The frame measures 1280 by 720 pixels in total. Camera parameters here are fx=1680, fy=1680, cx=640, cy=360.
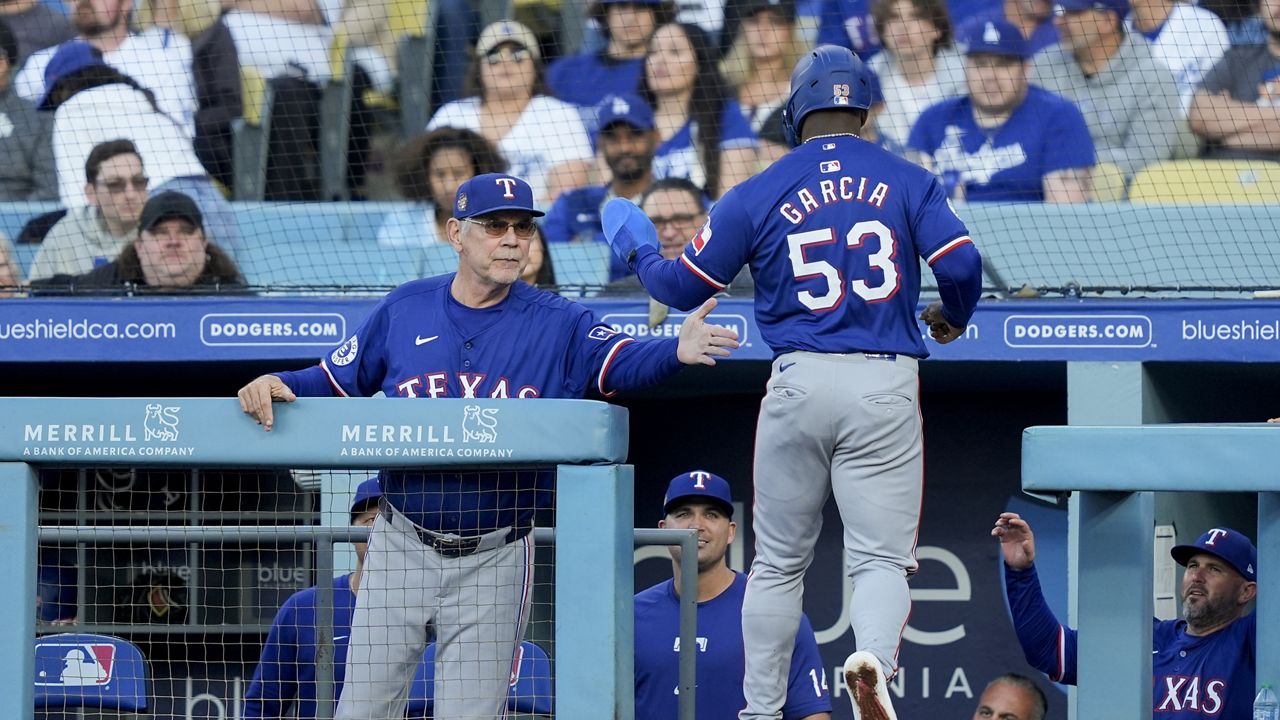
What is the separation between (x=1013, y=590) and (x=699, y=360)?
4.17 ft

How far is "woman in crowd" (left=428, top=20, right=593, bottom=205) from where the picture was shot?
7.67 metres

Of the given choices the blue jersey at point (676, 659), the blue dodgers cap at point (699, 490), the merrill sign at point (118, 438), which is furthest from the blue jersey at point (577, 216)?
the merrill sign at point (118, 438)

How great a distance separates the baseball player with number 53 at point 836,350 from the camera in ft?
12.3

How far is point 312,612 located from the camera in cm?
509

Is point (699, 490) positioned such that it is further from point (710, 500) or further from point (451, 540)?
point (451, 540)

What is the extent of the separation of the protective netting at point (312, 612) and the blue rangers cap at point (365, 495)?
0.01 meters

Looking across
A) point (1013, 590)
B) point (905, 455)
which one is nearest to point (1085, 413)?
point (1013, 590)

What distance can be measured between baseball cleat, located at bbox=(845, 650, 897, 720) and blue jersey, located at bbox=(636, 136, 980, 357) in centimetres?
72

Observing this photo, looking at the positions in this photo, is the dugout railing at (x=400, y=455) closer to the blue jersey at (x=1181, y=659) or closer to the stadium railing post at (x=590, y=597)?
the stadium railing post at (x=590, y=597)

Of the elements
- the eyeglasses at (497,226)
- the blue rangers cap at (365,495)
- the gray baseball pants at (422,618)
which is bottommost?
the gray baseball pants at (422,618)

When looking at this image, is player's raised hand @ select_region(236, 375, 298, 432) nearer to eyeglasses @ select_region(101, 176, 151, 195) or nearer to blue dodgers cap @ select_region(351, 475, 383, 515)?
blue dodgers cap @ select_region(351, 475, 383, 515)

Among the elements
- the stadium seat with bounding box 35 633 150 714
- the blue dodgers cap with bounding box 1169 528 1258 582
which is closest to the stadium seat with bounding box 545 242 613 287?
the stadium seat with bounding box 35 633 150 714

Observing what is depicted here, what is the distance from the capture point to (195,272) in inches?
276

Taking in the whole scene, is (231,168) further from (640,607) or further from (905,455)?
(905,455)
